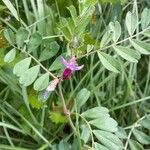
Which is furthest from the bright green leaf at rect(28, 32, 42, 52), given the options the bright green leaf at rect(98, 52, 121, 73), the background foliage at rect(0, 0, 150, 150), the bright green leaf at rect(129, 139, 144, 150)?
the bright green leaf at rect(129, 139, 144, 150)

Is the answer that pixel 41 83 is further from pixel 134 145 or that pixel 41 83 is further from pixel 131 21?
pixel 134 145

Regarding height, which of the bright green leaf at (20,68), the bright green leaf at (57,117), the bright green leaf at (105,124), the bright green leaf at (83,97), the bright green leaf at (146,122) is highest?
the bright green leaf at (20,68)

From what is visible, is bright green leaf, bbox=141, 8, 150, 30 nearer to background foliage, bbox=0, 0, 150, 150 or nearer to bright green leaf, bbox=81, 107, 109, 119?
background foliage, bbox=0, 0, 150, 150

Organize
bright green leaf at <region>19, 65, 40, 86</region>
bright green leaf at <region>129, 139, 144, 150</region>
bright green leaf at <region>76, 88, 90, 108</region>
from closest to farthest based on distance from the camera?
bright green leaf at <region>19, 65, 40, 86</region>, bright green leaf at <region>76, 88, 90, 108</region>, bright green leaf at <region>129, 139, 144, 150</region>

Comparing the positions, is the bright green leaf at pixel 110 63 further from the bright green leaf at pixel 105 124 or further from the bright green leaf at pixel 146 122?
the bright green leaf at pixel 146 122

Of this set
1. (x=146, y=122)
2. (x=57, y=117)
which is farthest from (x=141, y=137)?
(x=57, y=117)

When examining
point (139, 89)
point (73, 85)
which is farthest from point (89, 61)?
point (139, 89)

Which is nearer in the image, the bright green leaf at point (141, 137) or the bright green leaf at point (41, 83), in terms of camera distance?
the bright green leaf at point (41, 83)

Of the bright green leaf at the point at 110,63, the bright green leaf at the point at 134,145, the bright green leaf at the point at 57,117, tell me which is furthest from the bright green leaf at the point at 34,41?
the bright green leaf at the point at 134,145

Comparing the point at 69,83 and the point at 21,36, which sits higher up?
Result: the point at 21,36
